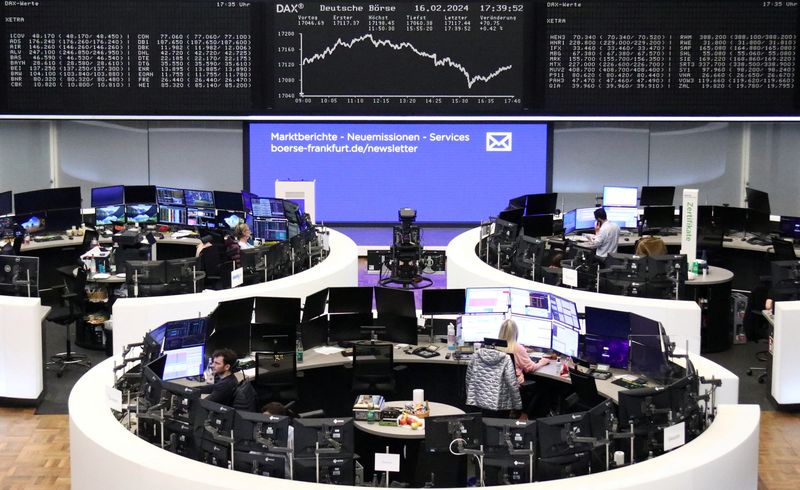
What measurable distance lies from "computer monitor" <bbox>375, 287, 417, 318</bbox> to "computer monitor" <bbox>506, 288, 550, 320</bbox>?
86 cm

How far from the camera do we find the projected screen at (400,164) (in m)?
16.2

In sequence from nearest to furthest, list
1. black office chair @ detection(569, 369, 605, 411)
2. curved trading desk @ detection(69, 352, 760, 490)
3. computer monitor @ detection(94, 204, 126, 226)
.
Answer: curved trading desk @ detection(69, 352, 760, 490), black office chair @ detection(569, 369, 605, 411), computer monitor @ detection(94, 204, 126, 226)

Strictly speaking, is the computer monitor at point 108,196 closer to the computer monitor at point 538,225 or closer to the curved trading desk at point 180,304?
the curved trading desk at point 180,304

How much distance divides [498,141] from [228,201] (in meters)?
4.09

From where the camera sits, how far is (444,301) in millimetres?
9617

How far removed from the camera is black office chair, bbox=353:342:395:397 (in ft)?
30.2

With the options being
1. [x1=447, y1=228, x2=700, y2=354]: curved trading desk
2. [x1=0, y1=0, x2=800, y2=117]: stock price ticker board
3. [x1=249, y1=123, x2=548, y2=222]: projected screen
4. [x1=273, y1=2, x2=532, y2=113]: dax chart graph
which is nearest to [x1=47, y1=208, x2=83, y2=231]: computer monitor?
[x1=0, y1=0, x2=800, y2=117]: stock price ticker board

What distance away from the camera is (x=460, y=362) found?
921cm

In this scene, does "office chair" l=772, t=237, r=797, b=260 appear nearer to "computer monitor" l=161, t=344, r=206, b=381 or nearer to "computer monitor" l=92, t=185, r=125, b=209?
"computer monitor" l=161, t=344, r=206, b=381

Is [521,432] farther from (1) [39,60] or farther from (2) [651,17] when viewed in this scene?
(1) [39,60]

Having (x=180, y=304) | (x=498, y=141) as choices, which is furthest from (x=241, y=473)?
(x=498, y=141)

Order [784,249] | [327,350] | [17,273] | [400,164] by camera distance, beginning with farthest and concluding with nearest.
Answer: [400,164], [784,249], [17,273], [327,350]

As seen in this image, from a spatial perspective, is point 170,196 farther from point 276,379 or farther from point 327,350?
point 276,379

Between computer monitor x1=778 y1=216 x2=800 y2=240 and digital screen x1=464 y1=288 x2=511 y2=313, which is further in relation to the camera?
computer monitor x1=778 y1=216 x2=800 y2=240
